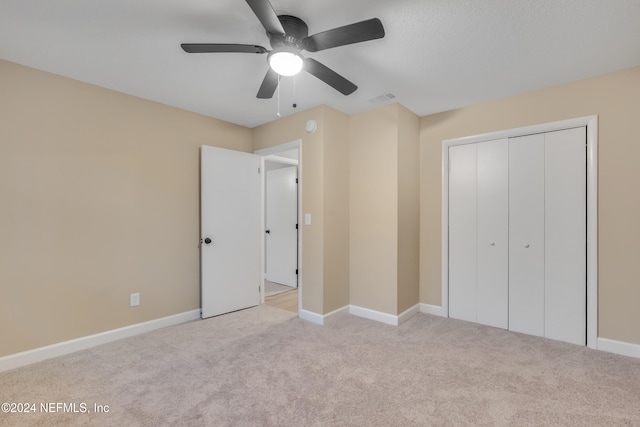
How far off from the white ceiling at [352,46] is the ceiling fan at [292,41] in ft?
0.43

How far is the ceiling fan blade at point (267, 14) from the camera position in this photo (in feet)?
4.52

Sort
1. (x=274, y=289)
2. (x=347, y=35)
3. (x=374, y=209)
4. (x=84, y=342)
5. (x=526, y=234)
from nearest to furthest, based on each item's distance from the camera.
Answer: (x=347, y=35) < (x=84, y=342) < (x=526, y=234) < (x=374, y=209) < (x=274, y=289)

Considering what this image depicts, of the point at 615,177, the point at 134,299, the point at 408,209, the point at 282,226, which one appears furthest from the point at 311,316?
the point at 615,177

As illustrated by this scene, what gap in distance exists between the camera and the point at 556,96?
279cm

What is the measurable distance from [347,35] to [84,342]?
3236 millimetres

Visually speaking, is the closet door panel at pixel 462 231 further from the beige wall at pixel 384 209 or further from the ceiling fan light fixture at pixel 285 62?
the ceiling fan light fixture at pixel 285 62

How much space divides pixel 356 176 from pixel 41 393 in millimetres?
3214

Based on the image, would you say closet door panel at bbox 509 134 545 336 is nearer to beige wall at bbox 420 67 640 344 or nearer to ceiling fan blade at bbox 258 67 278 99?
beige wall at bbox 420 67 640 344

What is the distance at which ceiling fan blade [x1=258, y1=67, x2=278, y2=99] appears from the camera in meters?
2.06

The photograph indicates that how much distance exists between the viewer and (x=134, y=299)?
2994 mm

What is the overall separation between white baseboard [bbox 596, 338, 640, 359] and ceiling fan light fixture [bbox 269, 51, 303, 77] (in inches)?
130

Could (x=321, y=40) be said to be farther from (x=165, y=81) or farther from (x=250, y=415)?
(x=250, y=415)

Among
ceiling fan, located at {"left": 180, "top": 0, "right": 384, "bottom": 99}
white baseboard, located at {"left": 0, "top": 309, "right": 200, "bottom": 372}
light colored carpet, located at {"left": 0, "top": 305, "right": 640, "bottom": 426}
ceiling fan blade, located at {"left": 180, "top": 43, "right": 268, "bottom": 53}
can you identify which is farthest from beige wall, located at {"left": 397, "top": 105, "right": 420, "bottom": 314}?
white baseboard, located at {"left": 0, "top": 309, "right": 200, "bottom": 372}

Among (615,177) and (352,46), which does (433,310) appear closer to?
(615,177)
